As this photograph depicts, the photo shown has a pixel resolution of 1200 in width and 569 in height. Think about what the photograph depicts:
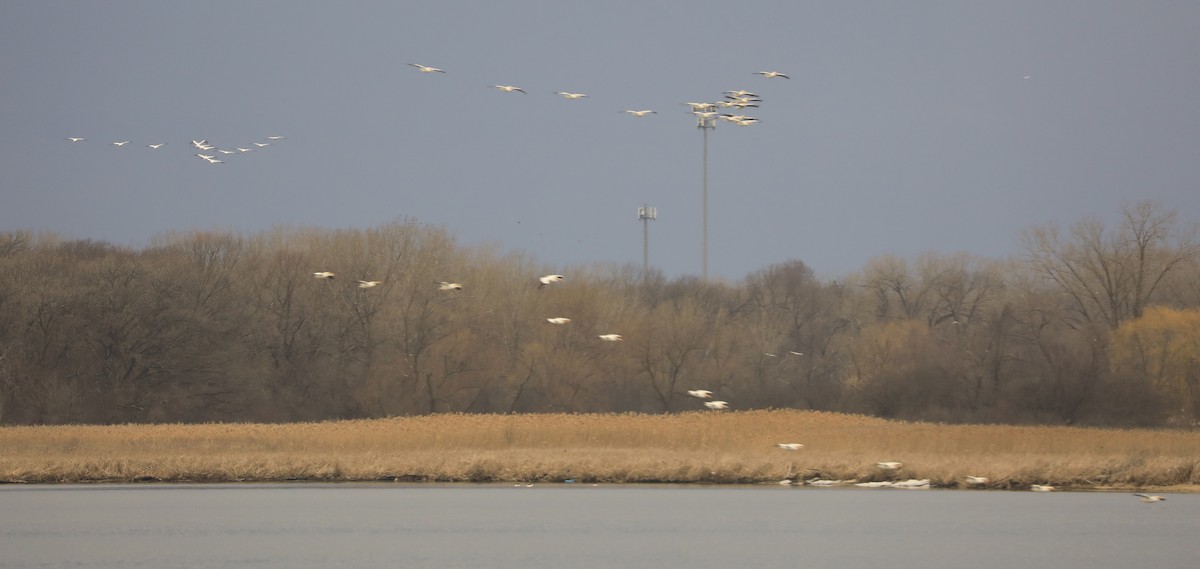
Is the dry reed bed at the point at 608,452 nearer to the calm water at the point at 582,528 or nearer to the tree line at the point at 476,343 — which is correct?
the calm water at the point at 582,528

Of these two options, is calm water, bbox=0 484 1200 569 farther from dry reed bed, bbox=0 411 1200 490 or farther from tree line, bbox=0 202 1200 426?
tree line, bbox=0 202 1200 426

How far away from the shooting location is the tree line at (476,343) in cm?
6078

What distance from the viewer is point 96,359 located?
206 feet

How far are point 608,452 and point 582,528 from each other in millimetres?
13081

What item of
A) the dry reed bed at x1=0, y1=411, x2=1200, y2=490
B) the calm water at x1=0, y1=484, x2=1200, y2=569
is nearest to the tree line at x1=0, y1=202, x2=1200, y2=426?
the dry reed bed at x1=0, y1=411, x2=1200, y2=490

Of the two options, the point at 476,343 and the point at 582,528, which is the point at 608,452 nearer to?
the point at 582,528

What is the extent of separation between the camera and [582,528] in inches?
872

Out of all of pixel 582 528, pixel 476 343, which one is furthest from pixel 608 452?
pixel 476 343

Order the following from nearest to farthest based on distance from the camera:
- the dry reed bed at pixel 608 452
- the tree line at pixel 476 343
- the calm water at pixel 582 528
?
1. the calm water at pixel 582 528
2. the dry reed bed at pixel 608 452
3. the tree line at pixel 476 343

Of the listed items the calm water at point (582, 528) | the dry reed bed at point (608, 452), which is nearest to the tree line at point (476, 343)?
the dry reed bed at point (608, 452)

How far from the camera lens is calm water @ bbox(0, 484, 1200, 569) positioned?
18688mm

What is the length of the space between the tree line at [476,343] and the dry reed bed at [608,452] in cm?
1206

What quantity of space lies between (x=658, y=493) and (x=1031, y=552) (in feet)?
34.2

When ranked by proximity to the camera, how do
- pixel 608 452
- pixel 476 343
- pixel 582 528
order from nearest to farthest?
1. pixel 582 528
2. pixel 608 452
3. pixel 476 343
